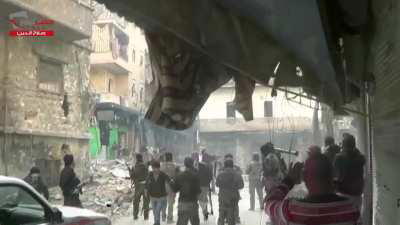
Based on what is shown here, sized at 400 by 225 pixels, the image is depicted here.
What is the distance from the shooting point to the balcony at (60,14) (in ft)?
38.7

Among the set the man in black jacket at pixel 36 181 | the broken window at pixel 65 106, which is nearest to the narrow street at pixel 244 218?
the man in black jacket at pixel 36 181

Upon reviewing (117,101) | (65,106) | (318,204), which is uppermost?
(117,101)

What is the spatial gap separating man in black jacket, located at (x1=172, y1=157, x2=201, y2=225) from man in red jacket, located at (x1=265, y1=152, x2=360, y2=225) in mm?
4829

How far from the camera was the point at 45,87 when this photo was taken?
13.8 meters

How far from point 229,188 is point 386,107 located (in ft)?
17.5

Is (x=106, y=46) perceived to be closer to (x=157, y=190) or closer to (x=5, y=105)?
(x=5, y=105)

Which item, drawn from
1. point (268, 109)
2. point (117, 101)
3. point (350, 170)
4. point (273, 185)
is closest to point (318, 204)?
point (273, 185)

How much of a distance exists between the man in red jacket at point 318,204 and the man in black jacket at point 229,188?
18.0 feet

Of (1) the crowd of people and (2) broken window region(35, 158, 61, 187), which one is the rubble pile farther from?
(1) the crowd of people

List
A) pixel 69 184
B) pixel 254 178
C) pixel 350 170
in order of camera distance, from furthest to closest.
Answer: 1. pixel 254 178
2. pixel 69 184
3. pixel 350 170

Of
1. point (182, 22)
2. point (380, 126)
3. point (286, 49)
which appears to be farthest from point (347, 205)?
point (182, 22)

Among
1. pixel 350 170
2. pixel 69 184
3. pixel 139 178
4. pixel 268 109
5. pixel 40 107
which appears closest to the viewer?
pixel 350 170

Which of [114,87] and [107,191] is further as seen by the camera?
[114,87]

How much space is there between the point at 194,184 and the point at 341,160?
320 cm
